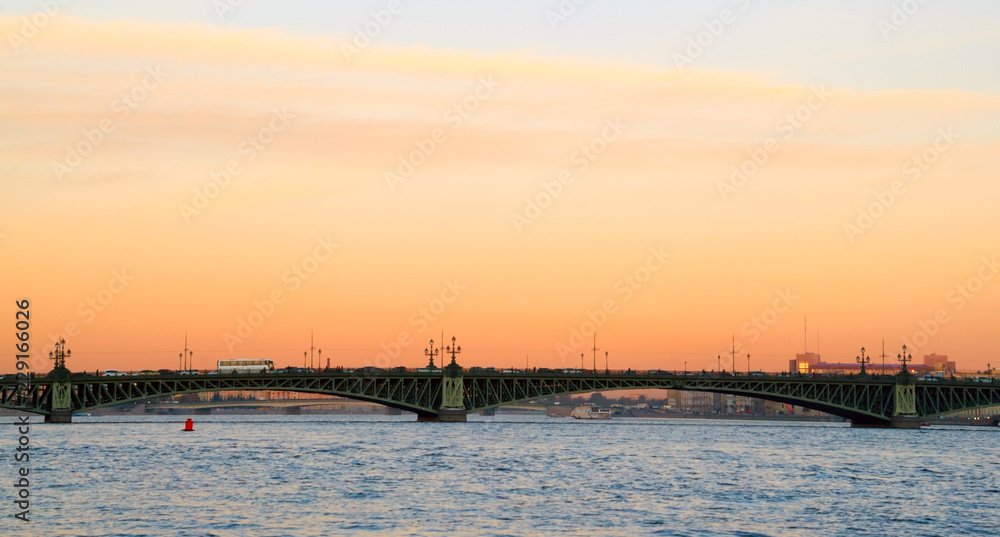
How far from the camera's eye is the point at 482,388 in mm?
173500

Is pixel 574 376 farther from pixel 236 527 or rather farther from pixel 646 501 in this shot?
pixel 236 527

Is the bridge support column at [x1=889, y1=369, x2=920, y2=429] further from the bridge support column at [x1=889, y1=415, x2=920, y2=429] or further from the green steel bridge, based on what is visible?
the green steel bridge

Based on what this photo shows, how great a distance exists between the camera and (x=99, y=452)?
102 metres

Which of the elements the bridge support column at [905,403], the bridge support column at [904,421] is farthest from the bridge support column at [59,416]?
the bridge support column at [904,421]

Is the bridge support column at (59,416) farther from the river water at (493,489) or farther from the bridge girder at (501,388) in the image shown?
the river water at (493,489)

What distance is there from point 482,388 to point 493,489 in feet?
337

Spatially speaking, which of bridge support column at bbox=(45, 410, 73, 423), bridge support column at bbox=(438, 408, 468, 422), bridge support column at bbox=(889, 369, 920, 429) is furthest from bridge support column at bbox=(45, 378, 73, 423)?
bridge support column at bbox=(889, 369, 920, 429)

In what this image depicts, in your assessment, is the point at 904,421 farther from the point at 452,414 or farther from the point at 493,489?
the point at 493,489

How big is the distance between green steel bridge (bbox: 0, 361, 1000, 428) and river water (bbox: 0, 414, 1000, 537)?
114 ft

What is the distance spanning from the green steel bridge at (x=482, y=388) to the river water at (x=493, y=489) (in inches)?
1368

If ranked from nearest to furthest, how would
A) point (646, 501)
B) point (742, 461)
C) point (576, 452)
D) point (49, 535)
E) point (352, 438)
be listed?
point (49, 535) → point (646, 501) → point (742, 461) → point (576, 452) → point (352, 438)

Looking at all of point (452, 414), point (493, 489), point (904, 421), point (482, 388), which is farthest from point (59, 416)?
point (904, 421)

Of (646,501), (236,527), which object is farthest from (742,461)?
(236,527)

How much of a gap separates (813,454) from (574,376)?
62.6m
